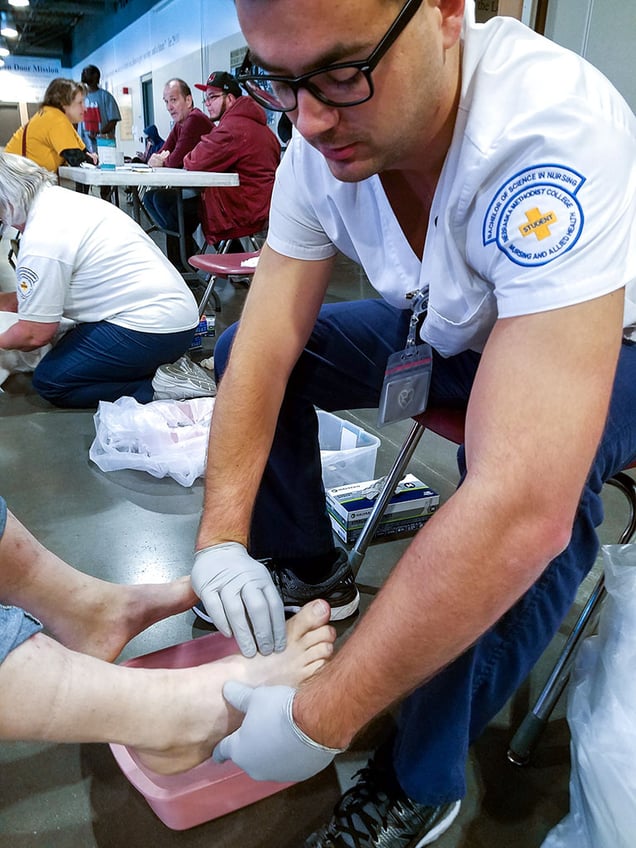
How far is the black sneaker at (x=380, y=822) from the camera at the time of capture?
0.76 m

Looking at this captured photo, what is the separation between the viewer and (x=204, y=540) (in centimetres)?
86

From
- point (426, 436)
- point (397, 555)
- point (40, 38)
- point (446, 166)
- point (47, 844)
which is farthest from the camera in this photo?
point (40, 38)

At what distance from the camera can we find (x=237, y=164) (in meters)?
3.46

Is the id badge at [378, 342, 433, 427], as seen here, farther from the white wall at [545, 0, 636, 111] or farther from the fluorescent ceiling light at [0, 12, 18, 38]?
the fluorescent ceiling light at [0, 12, 18, 38]

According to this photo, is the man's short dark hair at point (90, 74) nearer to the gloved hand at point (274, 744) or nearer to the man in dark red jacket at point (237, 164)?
the man in dark red jacket at point (237, 164)

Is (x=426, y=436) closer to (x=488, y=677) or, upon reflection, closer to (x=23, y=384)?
(x=488, y=677)

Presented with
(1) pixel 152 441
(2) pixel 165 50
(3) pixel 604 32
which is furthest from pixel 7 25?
(1) pixel 152 441

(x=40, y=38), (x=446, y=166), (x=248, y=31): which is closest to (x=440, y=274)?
(x=446, y=166)

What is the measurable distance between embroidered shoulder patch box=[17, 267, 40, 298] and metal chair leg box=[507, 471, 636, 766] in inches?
65.3

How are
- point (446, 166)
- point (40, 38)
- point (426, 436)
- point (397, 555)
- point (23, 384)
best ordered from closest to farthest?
point (446, 166) → point (397, 555) → point (426, 436) → point (23, 384) → point (40, 38)

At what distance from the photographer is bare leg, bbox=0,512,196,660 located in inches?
35.0

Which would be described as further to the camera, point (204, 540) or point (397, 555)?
point (397, 555)

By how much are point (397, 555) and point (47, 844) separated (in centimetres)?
83

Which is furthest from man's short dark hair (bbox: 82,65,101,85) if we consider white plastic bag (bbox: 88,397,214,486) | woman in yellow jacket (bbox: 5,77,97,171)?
white plastic bag (bbox: 88,397,214,486)
